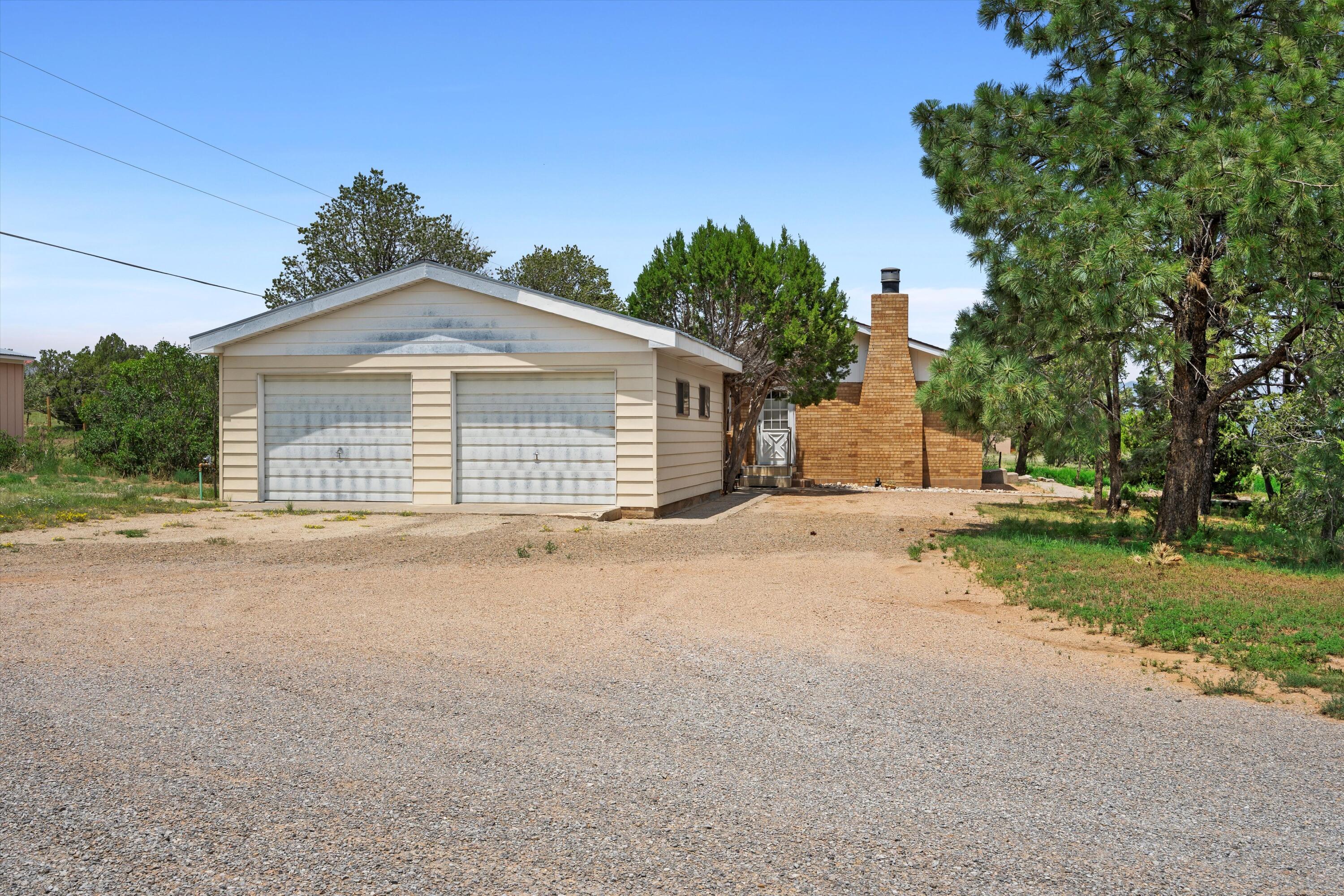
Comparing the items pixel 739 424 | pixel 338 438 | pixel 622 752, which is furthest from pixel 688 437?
pixel 622 752

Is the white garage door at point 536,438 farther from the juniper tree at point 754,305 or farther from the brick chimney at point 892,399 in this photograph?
the brick chimney at point 892,399

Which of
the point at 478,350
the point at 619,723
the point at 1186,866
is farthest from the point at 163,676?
the point at 478,350

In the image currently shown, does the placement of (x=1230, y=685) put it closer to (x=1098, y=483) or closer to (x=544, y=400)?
(x=544, y=400)

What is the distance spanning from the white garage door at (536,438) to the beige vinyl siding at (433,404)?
18 cm

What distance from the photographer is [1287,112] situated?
31.1 ft

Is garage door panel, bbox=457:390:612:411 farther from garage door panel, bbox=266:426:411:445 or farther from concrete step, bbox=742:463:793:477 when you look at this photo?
concrete step, bbox=742:463:793:477

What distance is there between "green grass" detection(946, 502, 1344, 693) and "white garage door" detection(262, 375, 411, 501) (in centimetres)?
860

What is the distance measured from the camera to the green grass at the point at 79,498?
1324 centimetres

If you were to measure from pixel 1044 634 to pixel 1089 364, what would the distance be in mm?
5523

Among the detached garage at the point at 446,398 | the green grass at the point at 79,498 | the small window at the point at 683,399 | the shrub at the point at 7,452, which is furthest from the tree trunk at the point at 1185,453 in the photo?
the shrub at the point at 7,452

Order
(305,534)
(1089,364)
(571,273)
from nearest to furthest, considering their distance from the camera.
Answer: (1089,364), (305,534), (571,273)

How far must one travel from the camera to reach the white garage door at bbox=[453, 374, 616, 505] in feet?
48.3

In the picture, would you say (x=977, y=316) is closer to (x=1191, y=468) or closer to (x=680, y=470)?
(x=1191, y=468)

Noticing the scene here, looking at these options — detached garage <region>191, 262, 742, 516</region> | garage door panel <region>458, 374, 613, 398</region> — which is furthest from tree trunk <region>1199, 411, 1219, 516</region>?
garage door panel <region>458, 374, 613, 398</region>
